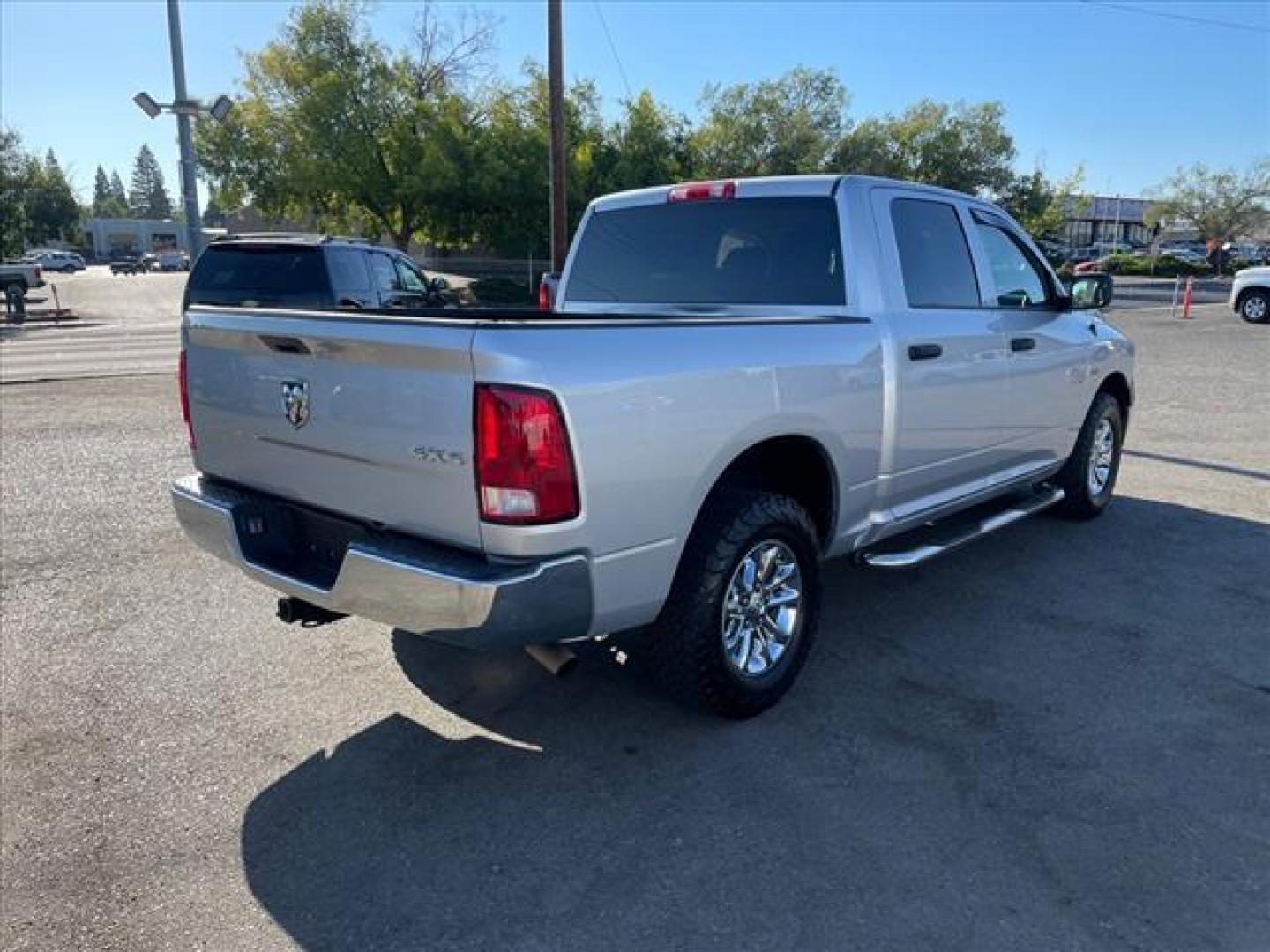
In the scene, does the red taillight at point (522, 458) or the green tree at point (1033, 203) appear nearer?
the red taillight at point (522, 458)

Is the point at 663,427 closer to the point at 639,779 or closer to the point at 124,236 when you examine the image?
the point at 639,779

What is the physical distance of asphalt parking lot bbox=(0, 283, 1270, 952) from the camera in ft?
8.40

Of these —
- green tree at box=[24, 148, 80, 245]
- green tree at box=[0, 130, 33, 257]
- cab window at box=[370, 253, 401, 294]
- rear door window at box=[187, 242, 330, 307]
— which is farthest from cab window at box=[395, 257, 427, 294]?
green tree at box=[24, 148, 80, 245]

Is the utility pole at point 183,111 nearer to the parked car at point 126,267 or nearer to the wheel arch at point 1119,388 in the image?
the wheel arch at point 1119,388


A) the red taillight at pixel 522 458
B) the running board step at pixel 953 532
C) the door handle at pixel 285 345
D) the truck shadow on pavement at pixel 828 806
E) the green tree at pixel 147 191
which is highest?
the green tree at pixel 147 191

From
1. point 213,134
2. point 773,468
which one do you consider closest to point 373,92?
point 213,134

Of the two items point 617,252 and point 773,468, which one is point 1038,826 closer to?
point 773,468

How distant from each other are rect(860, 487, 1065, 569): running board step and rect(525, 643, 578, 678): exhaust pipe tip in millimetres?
1613

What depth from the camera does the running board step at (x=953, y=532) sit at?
4129 millimetres

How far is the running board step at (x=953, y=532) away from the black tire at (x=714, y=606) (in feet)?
2.22

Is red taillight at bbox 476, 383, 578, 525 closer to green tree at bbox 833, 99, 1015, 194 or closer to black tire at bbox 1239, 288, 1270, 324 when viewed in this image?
black tire at bbox 1239, 288, 1270, 324

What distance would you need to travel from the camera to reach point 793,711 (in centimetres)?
372

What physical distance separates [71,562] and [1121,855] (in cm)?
539

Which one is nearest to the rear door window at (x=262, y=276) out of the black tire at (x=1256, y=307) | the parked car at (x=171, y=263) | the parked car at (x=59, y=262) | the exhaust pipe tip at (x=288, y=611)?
the exhaust pipe tip at (x=288, y=611)
